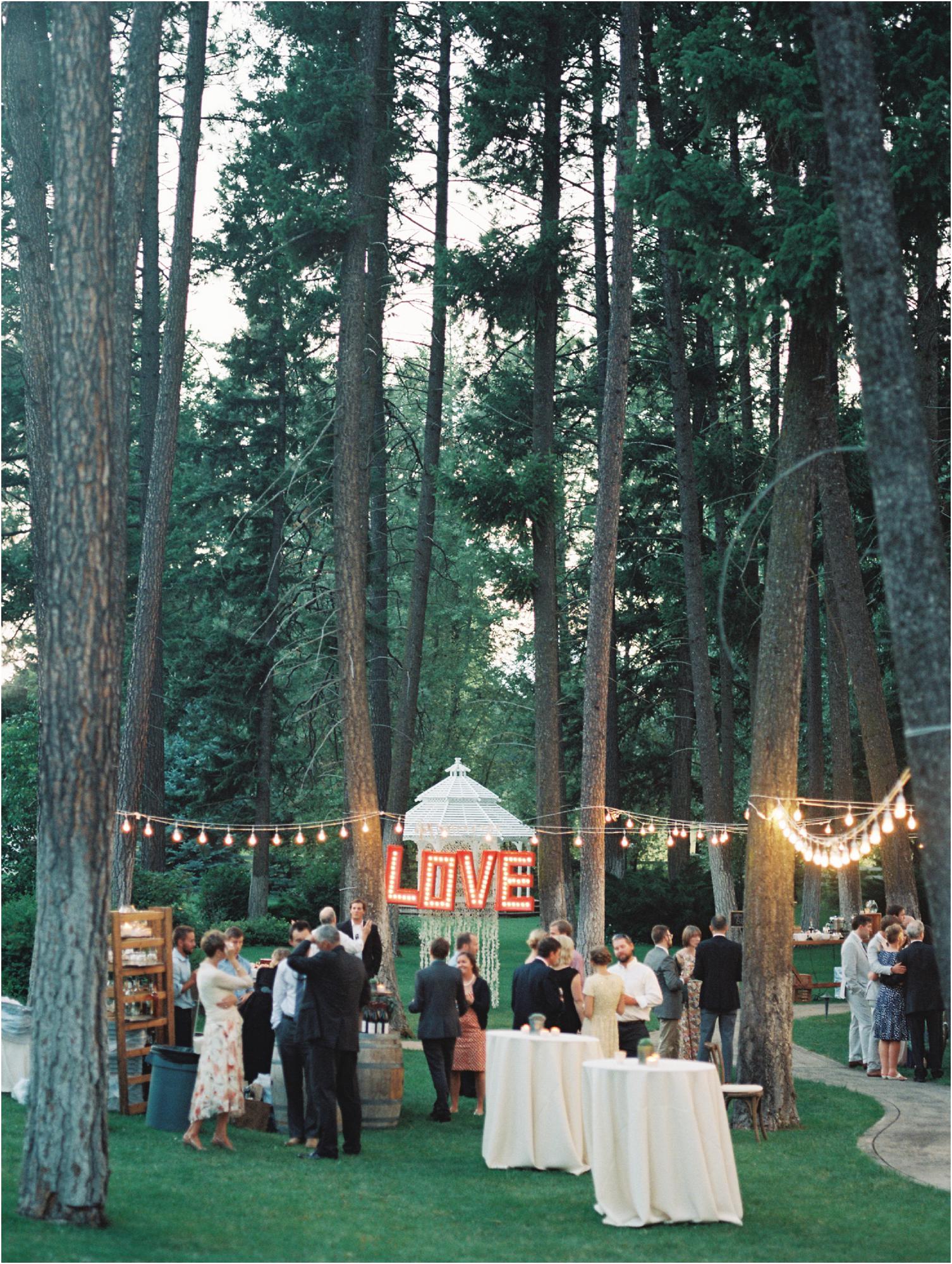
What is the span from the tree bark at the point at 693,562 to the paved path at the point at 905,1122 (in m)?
8.15

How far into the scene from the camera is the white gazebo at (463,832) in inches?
873

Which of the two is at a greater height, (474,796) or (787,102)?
(787,102)

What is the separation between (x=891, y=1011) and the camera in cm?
1520

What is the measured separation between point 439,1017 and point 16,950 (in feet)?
20.3

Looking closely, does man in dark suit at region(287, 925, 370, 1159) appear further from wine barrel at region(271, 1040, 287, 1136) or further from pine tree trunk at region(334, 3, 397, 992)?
pine tree trunk at region(334, 3, 397, 992)

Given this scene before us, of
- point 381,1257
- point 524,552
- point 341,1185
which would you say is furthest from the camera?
point 524,552

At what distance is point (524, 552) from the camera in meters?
40.2

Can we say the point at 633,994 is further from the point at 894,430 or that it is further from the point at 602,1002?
the point at 894,430

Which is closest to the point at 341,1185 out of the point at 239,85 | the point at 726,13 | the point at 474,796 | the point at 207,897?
the point at 726,13

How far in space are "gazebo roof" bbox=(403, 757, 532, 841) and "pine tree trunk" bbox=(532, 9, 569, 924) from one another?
822mm

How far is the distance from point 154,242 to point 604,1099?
18478 mm

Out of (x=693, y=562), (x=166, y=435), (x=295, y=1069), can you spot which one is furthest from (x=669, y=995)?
(x=693, y=562)

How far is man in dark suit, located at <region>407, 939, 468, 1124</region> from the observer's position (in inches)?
489

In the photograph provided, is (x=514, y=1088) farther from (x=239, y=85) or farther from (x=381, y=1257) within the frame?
(x=239, y=85)
